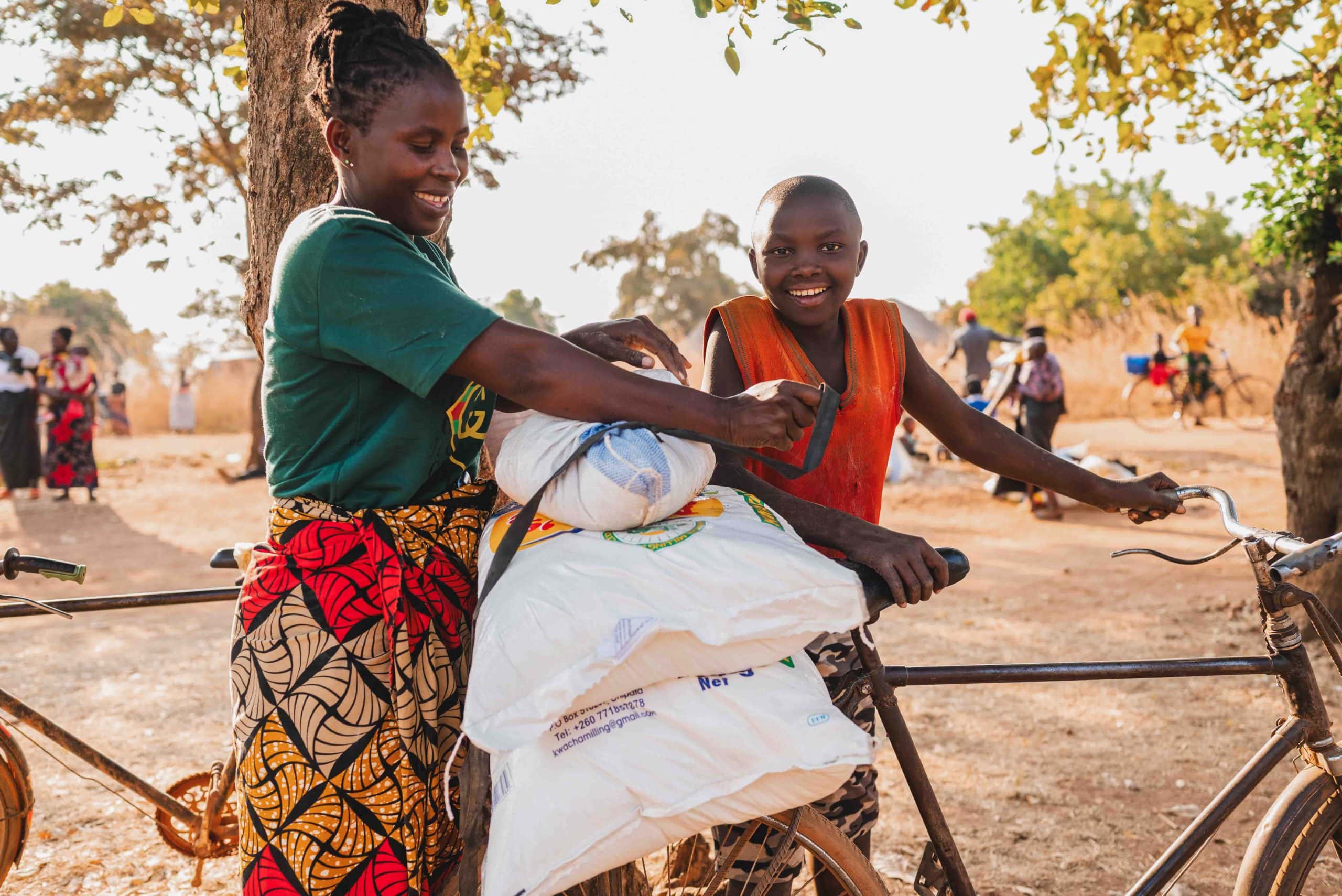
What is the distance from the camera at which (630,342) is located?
1.89 m

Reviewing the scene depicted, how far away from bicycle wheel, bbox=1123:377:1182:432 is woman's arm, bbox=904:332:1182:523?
1343cm

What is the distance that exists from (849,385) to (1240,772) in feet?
3.53

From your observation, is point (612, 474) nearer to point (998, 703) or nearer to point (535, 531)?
point (535, 531)

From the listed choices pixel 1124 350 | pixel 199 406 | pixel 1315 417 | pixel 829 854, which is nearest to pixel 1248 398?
A: pixel 1124 350

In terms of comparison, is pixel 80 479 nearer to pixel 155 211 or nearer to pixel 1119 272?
pixel 155 211

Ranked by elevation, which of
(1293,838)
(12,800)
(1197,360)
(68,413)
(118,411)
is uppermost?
(1197,360)

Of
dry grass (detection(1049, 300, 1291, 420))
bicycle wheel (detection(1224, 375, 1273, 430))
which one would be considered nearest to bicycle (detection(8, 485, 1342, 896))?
bicycle wheel (detection(1224, 375, 1273, 430))

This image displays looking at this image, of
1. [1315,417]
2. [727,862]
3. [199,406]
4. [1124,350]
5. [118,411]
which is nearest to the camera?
[727,862]

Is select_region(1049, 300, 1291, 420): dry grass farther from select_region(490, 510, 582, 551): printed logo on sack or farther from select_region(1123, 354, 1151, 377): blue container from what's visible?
select_region(490, 510, 582, 551): printed logo on sack

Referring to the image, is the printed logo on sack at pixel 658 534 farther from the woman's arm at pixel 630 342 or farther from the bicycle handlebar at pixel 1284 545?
the bicycle handlebar at pixel 1284 545

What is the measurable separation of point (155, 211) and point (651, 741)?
13.2 m

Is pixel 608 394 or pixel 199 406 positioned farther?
pixel 199 406

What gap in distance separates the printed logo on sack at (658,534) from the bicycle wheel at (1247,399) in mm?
15178

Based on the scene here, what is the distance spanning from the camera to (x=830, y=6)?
252 centimetres
